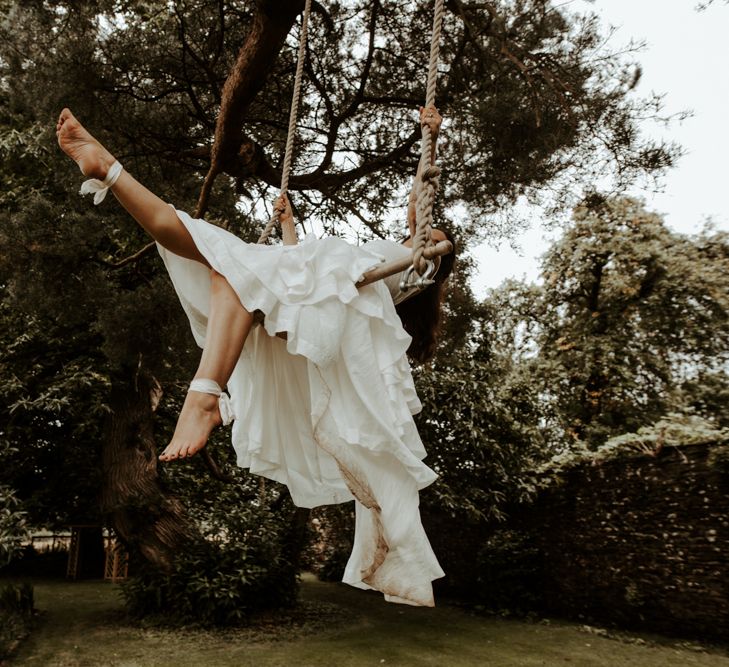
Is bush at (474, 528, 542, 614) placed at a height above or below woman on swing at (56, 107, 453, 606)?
below

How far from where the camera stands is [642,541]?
18.6 feet

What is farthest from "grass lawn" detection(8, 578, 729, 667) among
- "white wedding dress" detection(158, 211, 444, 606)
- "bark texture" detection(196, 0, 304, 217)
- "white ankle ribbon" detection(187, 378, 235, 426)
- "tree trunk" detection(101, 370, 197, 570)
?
"white ankle ribbon" detection(187, 378, 235, 426)

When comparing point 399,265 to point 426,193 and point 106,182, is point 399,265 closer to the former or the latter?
point 426,193

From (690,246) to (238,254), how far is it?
9653 mm

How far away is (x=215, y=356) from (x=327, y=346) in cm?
27

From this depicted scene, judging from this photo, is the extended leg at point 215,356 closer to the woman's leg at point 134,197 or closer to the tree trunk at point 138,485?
the woman's leg at point 134,197

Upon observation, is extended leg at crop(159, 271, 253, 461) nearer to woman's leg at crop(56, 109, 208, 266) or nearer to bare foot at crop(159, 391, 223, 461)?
bare foot at crop(159, 391, 223, 461)

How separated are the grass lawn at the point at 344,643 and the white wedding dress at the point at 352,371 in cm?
360

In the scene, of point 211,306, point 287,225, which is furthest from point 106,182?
point 287,225

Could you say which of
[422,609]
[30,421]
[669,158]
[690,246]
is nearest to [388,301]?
[669,158]

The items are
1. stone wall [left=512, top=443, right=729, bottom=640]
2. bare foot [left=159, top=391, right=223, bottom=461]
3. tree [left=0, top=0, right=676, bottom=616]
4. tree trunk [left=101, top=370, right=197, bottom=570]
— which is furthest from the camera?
tree trunk [left=101, top=370, right=197, bottom=570]

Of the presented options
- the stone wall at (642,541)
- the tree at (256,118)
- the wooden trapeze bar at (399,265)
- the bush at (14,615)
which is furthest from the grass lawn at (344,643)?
the wooden trapeze bar at (399,265)

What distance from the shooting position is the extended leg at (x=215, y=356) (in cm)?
156

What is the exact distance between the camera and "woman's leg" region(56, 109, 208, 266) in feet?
5.25
